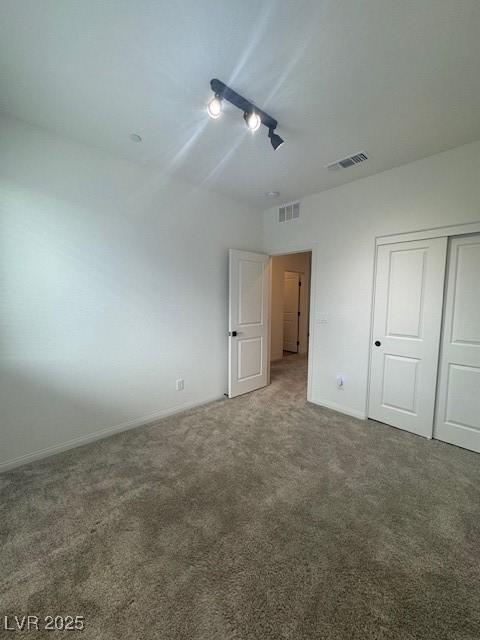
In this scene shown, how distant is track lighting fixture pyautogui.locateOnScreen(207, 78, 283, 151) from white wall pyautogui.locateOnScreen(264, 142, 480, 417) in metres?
1.48

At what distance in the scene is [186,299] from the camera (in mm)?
3184

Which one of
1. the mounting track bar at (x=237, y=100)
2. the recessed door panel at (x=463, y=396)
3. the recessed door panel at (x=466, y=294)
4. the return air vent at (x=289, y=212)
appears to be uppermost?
the mounting track bar at (x=237, y=100)

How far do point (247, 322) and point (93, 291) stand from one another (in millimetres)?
2019

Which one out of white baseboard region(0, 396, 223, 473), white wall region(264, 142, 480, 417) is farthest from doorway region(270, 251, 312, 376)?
white baseboard region(0, 396, 223, 473)

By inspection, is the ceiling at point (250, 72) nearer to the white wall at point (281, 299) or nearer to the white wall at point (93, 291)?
the white wall at point (93, 291)

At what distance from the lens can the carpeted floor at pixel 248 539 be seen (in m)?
1.14

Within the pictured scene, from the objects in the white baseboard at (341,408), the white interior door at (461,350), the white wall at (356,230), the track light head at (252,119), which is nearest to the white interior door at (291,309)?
the white wall at (356,230)

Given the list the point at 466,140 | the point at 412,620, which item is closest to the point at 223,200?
the point at 466,140

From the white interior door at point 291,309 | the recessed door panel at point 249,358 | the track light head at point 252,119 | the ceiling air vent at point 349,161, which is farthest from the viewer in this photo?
the white interior door at point 291,309

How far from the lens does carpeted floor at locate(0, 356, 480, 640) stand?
1143 mm

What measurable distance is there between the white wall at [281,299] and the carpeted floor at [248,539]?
3.60 meters

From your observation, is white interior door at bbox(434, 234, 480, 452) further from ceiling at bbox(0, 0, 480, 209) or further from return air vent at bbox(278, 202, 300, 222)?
return air vent at bbox(278, 202, 300, 222)

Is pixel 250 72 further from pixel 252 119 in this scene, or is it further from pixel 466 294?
pixel 466 294

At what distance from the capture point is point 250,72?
5.18ft
